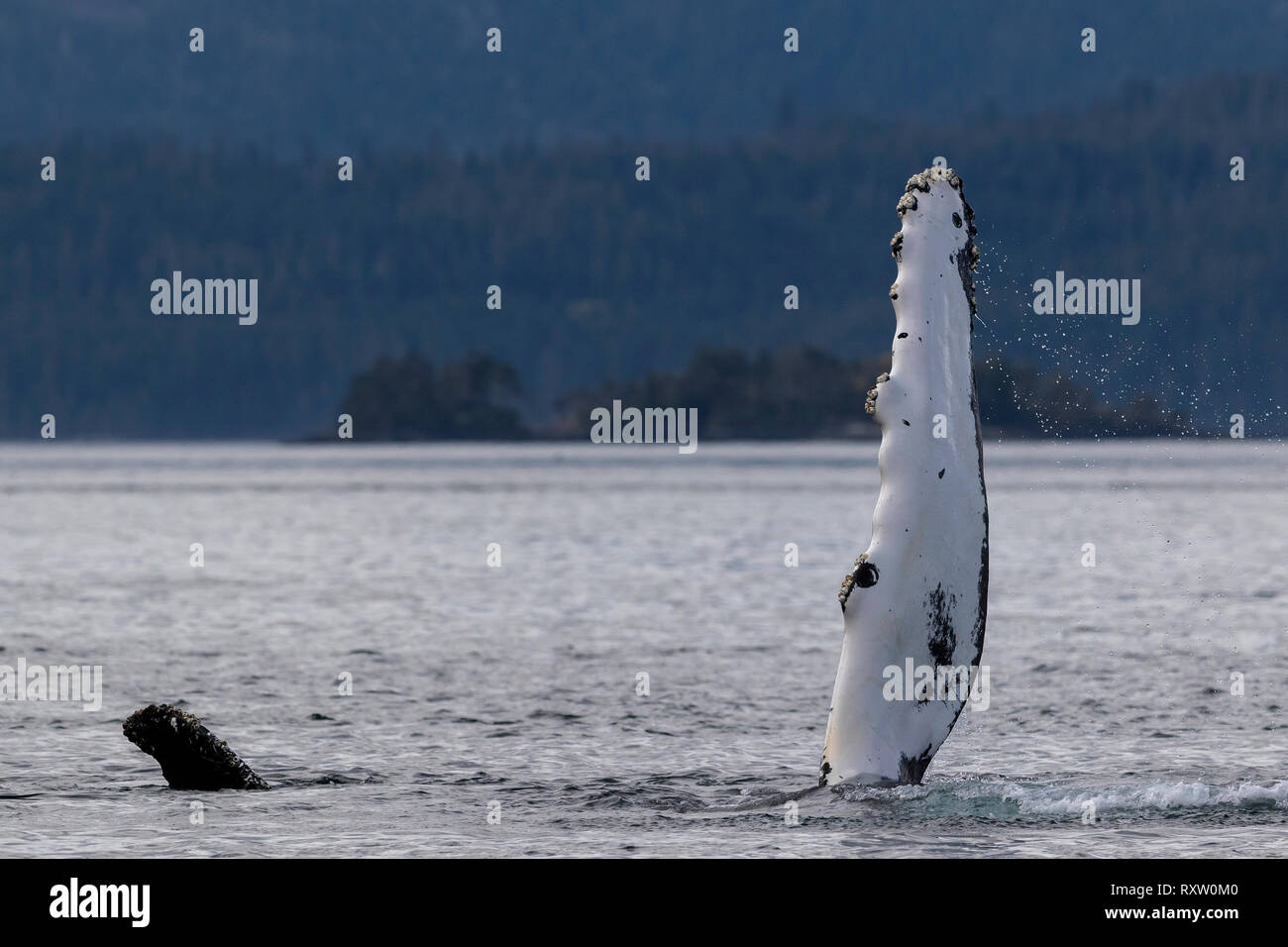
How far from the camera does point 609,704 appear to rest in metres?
24.8

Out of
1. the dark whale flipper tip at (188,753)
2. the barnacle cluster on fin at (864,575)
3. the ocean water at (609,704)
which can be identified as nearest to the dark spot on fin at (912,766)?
the ocean water at (609,704)

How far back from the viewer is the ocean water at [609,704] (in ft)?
49.6

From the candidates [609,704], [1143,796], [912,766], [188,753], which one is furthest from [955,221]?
[609,704]

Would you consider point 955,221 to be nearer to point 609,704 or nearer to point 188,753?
point 188,753

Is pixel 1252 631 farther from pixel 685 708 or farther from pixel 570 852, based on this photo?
pixel 570 852

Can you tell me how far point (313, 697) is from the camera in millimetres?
25562

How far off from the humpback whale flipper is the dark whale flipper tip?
20.8ft

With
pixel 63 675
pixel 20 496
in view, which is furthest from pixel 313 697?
pixel 20 496

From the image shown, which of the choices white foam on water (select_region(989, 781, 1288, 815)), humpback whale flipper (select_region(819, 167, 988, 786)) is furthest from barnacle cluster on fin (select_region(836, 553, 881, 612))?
white foam on water (select_region(989, 781, 1288, 815))

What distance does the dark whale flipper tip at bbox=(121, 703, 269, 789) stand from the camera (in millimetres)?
17062

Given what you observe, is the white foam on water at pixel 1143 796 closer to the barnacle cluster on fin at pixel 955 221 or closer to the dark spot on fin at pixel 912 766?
the dark spot on fin at pixel 912 766

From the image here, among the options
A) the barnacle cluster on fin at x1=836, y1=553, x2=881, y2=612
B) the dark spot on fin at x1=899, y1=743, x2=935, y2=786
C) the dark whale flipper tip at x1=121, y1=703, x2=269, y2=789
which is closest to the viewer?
the barnacle cluster on fin at x1=836, y1=553, x2=881, y2=612

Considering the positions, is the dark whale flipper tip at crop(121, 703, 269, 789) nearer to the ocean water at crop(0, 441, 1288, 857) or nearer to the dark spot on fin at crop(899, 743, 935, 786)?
the ocean water at crop(0, 441, 1288, 857)

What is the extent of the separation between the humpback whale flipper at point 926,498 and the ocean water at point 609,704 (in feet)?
4.12
